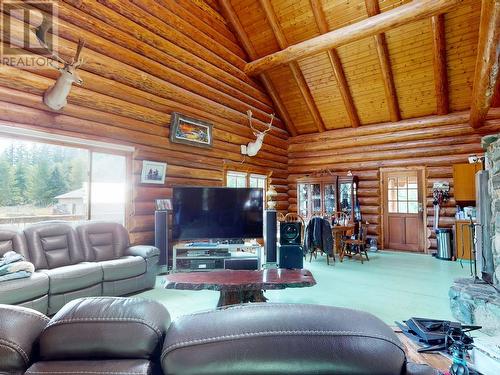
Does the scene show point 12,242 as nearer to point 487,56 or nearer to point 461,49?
point 487,56

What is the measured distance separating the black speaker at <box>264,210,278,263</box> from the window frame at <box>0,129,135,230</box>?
2306 mm

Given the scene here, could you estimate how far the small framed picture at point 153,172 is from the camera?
4867mm

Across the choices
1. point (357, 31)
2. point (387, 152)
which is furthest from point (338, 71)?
point (387, 152)

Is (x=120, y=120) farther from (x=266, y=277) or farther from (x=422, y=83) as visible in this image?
(x=422, y=83)

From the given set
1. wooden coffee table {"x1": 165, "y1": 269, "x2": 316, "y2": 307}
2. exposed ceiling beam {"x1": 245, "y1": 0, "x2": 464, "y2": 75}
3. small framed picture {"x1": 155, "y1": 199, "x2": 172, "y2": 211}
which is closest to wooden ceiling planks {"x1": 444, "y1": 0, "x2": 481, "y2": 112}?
exposed ceiling beam {"x1": 245, "y1": 0, "x2": 464, "y2": 75}

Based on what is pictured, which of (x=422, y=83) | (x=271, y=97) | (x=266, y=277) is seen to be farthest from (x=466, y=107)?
(x=266, y=277)

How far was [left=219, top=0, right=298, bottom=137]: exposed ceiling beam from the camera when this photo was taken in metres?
6.38

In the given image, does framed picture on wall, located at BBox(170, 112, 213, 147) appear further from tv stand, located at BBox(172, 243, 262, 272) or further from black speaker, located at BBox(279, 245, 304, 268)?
black speaker, located at BBox(279, 245, 304, 268)

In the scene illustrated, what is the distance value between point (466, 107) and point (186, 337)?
806 cm

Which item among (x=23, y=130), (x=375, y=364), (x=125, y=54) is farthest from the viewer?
(x=125, y=54)

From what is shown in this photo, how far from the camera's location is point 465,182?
6.02 metres

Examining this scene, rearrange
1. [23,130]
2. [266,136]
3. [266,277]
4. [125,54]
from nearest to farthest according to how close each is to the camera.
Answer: [266,277] → [23,130] → [125,54] → [266,136]

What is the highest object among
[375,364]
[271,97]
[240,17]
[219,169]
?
[240,17]

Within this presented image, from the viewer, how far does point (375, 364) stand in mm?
620
